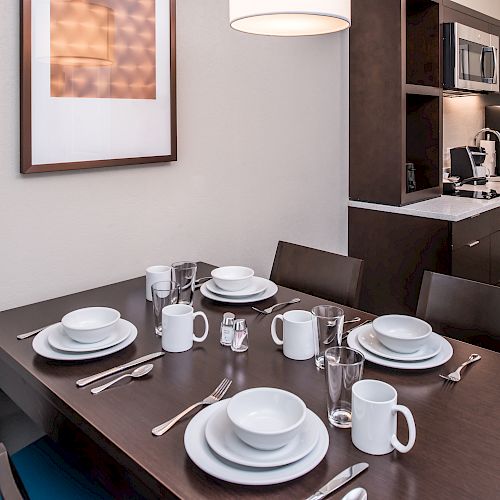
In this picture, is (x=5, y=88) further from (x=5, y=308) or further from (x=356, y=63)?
(x=356, y=63)

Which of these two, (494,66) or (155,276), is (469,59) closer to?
(494,66)

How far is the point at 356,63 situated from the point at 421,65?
41 centimetres

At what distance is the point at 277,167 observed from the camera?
8.05 ft

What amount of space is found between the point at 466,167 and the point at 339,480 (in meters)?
3.08

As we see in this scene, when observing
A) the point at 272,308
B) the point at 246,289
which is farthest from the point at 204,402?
the point at 246,289

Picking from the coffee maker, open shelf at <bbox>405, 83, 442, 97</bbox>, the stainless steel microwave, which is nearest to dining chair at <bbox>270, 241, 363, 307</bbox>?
open shelf at <bbox>405, 83, 442, 97</bbox>

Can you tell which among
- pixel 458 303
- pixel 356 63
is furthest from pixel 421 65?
pixel 458 303

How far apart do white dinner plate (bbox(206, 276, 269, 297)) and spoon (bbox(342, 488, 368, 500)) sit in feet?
2.92

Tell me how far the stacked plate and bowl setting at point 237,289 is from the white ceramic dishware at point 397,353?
1.37 ft

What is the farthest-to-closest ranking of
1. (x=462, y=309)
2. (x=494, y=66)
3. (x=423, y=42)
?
(x=494, y=66)
(x=423, y=42)
(x=462, y=309)

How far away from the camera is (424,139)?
2951 millimetres

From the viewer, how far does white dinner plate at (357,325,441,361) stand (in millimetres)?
1201

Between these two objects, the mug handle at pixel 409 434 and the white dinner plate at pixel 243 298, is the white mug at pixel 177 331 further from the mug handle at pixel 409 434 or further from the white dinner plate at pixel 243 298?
the mug handle at pixel 409 434

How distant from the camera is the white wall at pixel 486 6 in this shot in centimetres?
362
